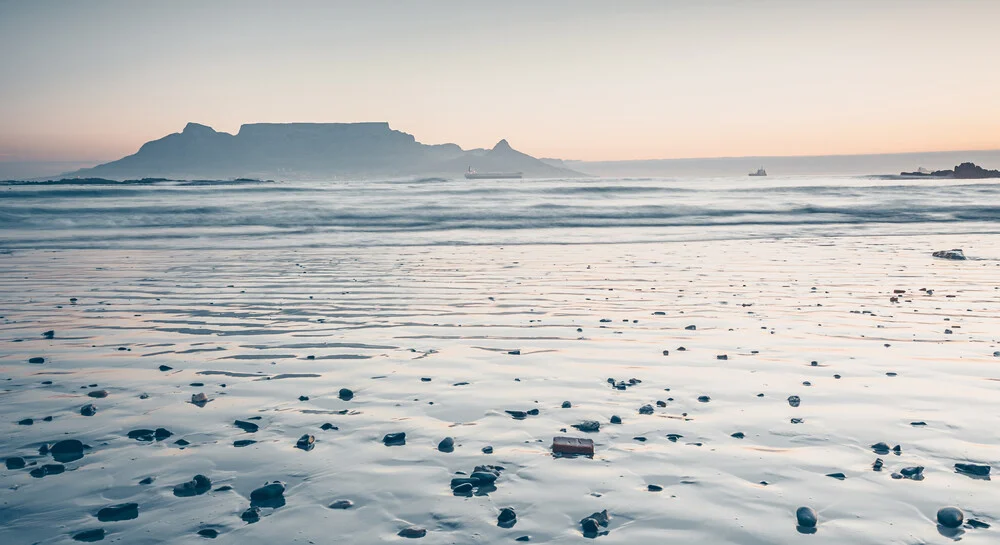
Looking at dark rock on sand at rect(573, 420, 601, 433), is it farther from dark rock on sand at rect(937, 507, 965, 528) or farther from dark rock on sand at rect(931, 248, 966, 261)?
dark rock on sand at rect(931, 248, 966, 261)

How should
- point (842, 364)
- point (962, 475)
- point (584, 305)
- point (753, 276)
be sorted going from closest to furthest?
point (962, 475)
point (842, 364)
point (584, 305)
point (753, 276)

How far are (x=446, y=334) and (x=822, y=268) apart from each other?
9.28 metres

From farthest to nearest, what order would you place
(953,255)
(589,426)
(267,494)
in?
(953,255) < (589,426) < (267,494)

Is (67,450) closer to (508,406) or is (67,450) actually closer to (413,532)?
(413,532)

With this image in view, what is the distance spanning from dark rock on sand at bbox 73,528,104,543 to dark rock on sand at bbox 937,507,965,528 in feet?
13.5

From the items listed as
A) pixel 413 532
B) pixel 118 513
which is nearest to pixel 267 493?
pixel 118 513

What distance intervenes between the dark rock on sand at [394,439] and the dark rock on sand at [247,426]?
962 mm

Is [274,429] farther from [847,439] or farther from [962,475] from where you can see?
[962,475]

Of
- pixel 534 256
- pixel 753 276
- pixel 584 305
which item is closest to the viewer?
pixel 584 305

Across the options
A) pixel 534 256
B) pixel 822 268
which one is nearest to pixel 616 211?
pixel 534 256

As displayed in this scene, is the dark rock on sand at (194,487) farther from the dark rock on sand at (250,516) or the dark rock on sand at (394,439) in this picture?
the dark rock on sand at (394,439)

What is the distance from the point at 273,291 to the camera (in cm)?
1157

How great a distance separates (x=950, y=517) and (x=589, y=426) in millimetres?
2183

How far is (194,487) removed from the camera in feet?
13.1
